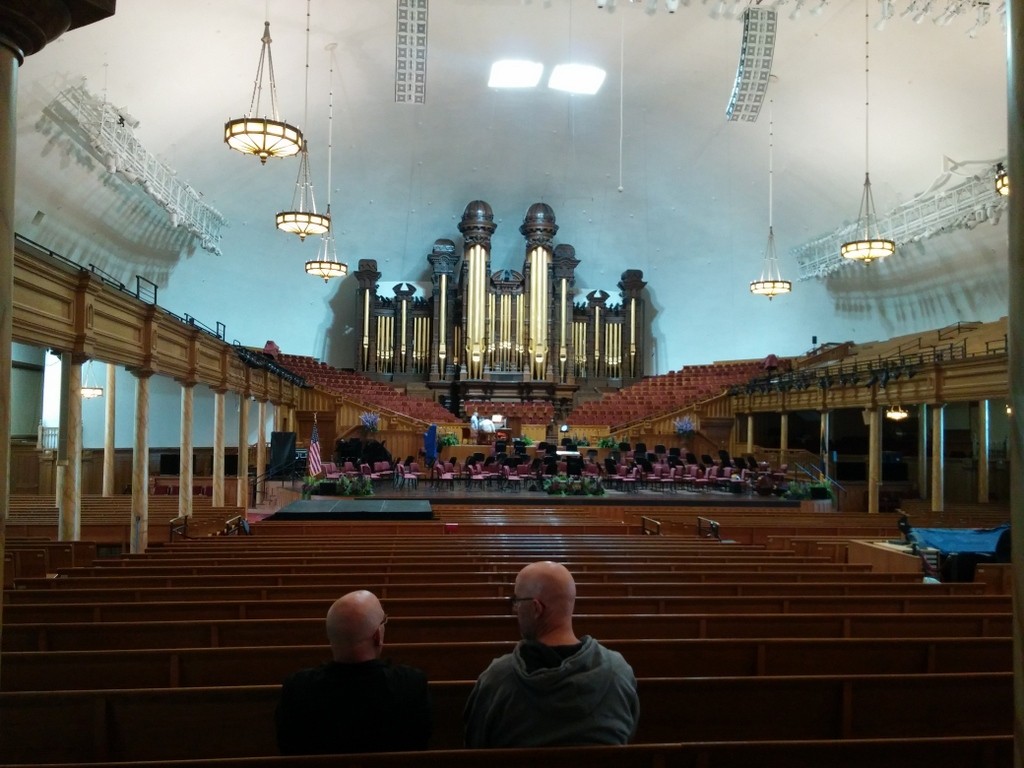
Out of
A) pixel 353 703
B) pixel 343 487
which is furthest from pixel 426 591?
pixel 343 487

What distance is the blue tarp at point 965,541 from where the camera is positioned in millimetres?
6648

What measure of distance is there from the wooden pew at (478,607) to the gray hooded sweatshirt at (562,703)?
188cm

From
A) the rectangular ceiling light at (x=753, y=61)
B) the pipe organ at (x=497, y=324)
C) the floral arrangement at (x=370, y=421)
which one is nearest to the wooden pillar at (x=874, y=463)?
the rectangular ceiling light at (x=753, y=61)

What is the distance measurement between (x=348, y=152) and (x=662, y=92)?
8990mm

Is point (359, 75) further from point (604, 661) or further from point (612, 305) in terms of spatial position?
point (604, 661)

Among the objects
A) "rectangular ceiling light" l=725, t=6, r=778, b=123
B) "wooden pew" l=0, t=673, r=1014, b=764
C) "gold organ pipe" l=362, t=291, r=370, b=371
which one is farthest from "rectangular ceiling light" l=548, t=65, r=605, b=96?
"wooden pew" l=0, t=673, r=1014, b=764

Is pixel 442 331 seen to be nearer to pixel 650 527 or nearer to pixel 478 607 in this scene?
pixel 650 527

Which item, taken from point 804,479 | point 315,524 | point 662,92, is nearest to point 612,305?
point 662,92

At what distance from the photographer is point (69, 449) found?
8516mm

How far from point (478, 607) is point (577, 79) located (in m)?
17.8

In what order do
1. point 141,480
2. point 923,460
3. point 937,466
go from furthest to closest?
point 923,460 → point 937,466 → point 141,480

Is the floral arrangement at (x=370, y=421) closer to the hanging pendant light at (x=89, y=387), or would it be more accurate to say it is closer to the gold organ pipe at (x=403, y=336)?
the gold organ pipe at (x=403, y=336)

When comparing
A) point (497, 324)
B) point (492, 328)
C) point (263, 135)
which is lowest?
point (492, 328)

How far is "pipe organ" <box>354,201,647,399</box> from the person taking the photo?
2561 cm
